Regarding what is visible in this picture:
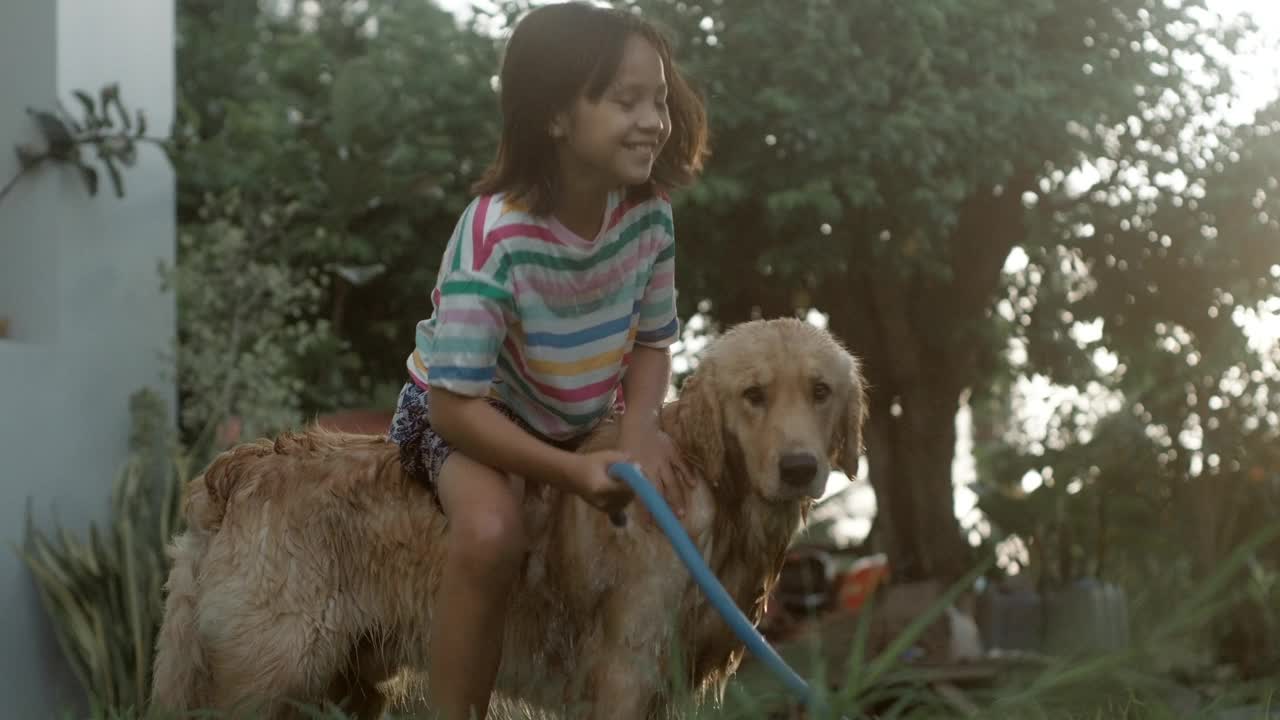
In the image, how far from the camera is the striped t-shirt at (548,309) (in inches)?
109

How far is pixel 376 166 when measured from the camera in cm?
905

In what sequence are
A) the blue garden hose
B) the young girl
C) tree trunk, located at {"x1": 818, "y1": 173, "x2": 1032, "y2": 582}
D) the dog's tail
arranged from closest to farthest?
the blue garden hose → the young girl → the dog's tail → tree trunk, located at {"x1": 818, "y1": 173, "x2": 1032, "y2": 582}

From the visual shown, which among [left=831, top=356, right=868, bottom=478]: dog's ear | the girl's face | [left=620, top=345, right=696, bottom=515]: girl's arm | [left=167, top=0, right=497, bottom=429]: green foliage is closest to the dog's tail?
[left=620, top=345, right=696, bottom=515]: girl's arm

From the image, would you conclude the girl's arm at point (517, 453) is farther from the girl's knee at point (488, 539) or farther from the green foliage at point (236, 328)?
the green foliage at point (236, 328)

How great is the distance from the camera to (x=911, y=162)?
8.16 metres

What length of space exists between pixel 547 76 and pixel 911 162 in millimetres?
5562

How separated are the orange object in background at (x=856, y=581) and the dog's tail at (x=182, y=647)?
7.27m

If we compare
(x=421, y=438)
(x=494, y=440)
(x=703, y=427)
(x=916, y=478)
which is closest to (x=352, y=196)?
(x=916, y=478)

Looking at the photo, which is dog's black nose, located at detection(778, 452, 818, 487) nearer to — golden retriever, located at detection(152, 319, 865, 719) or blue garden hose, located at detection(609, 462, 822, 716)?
golden retriever, located at detection(152, 319, 865, 719)

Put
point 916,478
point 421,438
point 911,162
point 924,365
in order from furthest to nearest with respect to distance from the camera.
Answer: point 924,365, point 916,478, point 911,162, point 421,438

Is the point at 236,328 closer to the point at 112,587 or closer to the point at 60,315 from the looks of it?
the point at 60,315

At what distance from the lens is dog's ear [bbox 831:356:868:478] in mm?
2986

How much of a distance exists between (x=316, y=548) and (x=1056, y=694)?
160 centimetres

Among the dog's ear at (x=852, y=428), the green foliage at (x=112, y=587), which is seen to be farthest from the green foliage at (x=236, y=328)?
the dog's ear at (x=852, y=428)
